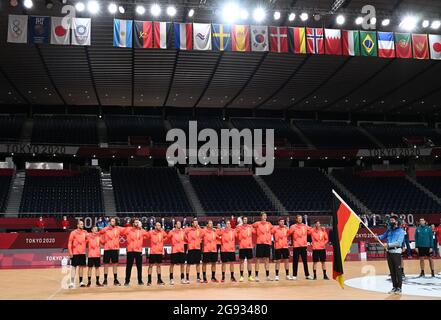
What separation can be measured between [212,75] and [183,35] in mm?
7014

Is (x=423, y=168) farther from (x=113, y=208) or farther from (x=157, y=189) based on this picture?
(x=113, y=208)

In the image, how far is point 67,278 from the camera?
1573 cm

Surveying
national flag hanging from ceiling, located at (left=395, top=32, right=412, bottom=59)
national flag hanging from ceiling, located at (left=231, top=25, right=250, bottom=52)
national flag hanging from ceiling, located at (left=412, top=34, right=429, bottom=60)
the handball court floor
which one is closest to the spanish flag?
the handball court floor

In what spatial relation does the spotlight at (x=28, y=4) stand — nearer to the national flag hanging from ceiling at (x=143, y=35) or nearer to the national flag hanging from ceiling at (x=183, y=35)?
the national flag hanging from ceiling at (x=143, y=35)

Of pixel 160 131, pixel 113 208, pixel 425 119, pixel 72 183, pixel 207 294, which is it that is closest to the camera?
pixel 207 294

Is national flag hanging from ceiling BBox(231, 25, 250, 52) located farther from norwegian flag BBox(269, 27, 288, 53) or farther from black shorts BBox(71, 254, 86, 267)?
black shorts BBox(71, 254, 86, 267)

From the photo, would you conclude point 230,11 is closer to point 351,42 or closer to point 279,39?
point 279,39

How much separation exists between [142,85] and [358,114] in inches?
884

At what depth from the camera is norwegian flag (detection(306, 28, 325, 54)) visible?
23.8 metres

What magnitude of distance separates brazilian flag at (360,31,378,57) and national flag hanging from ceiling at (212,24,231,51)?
7448 mm

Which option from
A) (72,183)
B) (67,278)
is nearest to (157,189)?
(72,183)

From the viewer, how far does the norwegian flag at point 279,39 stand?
23.4 metres

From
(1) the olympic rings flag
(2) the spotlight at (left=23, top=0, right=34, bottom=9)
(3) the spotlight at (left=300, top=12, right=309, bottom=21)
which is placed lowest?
(1) the olympic rings flag

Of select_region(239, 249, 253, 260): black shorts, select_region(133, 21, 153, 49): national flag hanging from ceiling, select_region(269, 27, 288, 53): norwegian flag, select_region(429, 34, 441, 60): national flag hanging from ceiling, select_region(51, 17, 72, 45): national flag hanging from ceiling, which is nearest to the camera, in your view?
select_region(239, 249, 253, 260): black shorts
